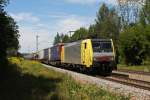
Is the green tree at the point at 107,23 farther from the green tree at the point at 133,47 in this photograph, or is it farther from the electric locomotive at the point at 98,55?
the electric locomotive at the point at 98,55

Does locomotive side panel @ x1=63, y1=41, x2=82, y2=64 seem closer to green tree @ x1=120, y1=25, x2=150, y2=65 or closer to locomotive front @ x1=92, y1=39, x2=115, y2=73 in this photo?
locomotive front @ x1=92, y1=39, x2=115, y2=73

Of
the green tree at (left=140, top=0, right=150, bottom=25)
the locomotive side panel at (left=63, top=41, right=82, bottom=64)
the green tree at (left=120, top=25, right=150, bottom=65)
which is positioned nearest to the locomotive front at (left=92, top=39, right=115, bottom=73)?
the locomotive side panel at (left=63, top=41, right=82, bottom=64)

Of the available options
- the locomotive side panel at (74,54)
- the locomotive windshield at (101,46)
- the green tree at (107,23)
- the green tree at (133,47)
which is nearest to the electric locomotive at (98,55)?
the locomotive windshield at (101,46)

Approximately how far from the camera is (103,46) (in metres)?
35.7

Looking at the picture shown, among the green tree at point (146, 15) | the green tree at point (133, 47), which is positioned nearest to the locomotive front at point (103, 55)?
the green tree at point (133, 47)

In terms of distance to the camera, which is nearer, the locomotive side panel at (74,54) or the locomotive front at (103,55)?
the locomotive front at (103,55)

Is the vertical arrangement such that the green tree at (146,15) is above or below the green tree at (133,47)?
above

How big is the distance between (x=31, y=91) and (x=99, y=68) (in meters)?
16.1

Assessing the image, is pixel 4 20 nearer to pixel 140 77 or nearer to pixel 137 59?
pixel 140 77

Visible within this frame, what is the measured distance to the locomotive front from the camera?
115 ft

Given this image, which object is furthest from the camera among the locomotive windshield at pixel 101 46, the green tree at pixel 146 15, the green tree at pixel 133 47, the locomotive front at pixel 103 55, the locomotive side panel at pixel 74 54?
the green tree at pixel 146 15

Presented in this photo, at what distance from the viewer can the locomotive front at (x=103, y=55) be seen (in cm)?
3497

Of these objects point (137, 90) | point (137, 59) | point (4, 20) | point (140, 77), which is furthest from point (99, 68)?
point (137, 59)

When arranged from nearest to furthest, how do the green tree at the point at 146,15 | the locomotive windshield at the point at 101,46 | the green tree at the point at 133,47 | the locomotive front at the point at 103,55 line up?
1. the locomotive front at the point at 103,55
2. the locomotive windshield at the point at 101,46
3. the green tree at the point at 133,47
4. the green tree at the point at 146,15
